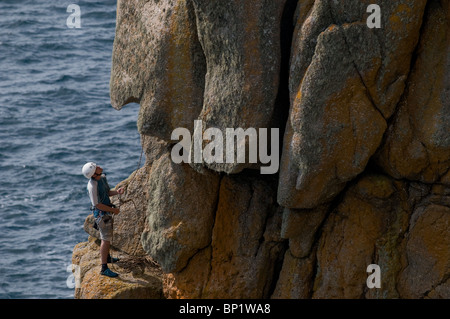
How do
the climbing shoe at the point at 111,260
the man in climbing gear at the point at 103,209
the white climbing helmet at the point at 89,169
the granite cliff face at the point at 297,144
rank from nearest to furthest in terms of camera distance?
the granite cliff face at the point at 297,144
the white climbing helmet at the point at 89,169
the man in climbing gear at the point at 103,209
the climbing shoe at the point at 111,260

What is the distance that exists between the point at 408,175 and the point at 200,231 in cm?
791

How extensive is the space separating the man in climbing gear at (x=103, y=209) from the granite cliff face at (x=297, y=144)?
0.96 meters

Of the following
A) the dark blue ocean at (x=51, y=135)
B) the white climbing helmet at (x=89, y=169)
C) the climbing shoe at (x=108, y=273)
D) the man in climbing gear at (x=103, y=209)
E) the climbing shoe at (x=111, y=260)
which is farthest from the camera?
the dark blue ocean at (x=51, y=135)

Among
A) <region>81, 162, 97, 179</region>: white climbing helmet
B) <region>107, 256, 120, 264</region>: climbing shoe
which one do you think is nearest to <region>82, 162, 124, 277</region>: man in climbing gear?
<region>81, 162, 97, 179</region>: white climbing helmet

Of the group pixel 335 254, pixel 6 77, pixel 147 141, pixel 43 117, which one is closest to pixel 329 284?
pixel 335 254

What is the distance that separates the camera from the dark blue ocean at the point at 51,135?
2226 inches

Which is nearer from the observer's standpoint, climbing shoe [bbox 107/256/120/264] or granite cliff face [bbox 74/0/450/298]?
granite cliff face [bbox 74/0/450/298]

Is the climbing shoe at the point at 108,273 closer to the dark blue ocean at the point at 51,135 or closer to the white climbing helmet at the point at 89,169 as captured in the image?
the white climbing helmet at the point at 89,169

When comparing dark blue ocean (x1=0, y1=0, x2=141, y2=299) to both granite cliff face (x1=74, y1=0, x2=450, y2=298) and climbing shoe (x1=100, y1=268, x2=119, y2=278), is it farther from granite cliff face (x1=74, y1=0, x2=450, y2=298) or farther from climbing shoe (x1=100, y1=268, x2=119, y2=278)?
granite cliff face (x1=74, y1=0, x2=450, y2=298)

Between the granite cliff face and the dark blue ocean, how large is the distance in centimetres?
2497

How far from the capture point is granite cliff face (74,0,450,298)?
25.5 m

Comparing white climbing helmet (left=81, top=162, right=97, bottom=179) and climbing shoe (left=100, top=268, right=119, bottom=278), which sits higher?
white climbing helmet (left=81, top=162, right=97, bottom=179)

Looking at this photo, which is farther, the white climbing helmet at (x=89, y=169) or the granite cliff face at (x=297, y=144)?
the white climbing helmet at (x=89, y=169)

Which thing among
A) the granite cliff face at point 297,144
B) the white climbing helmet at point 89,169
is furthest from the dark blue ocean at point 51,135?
the granite cliff face at point 297,144
